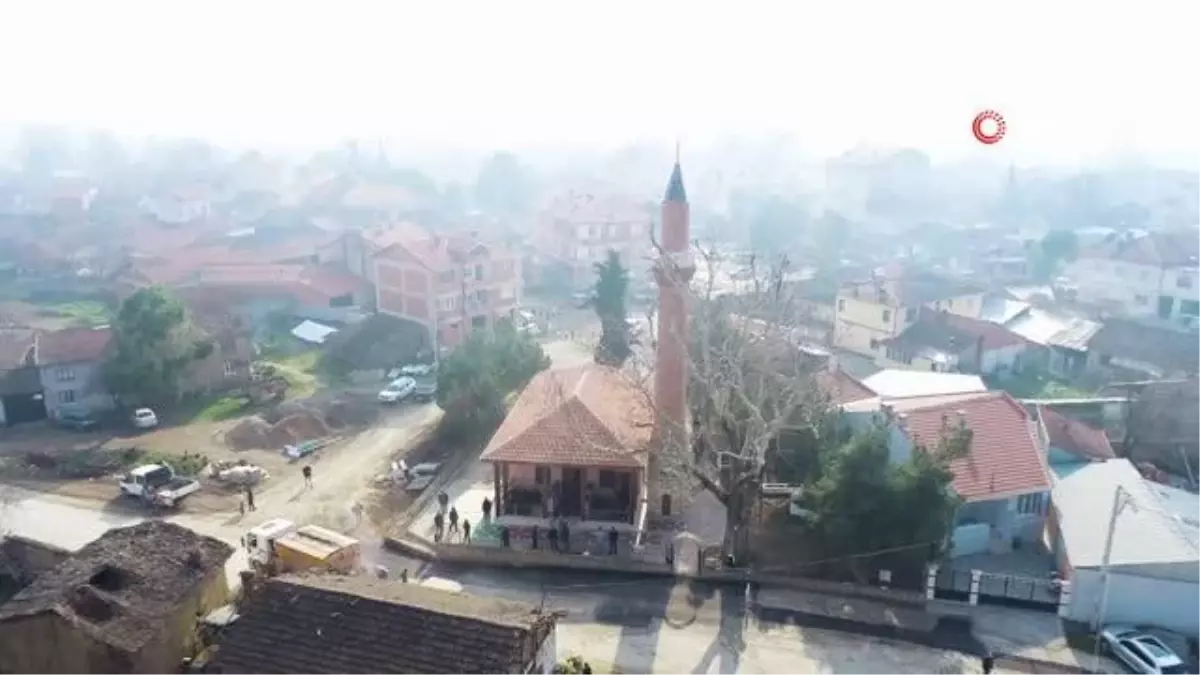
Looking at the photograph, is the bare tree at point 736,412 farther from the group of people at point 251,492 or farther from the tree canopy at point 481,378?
the group of people at point 251,492

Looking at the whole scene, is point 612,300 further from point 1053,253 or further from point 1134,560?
point 1053,253

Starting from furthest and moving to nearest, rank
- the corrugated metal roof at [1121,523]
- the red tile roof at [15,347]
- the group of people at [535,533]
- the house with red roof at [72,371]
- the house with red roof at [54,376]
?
the red tile roof at [15,347] < the house with red roof at [72,371] < the house with red roof at [54,376] < the group of people at [535,533] < the corrugated metal roof at [1121,523]

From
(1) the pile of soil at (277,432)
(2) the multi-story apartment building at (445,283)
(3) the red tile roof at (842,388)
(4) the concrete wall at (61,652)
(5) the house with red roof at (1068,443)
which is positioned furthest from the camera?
(2) the multi-story apartment building at (445,283)

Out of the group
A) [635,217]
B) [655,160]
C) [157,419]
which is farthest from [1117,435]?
[655,160]

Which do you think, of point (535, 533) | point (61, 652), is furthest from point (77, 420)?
point (535, 533)

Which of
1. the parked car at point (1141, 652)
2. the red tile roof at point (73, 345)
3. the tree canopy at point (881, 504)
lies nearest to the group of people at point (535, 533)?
the tree canopy at point (881, 504)

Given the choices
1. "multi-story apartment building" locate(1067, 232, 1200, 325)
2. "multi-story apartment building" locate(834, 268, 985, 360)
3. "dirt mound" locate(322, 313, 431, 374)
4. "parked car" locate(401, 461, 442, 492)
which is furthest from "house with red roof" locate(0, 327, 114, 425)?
"multi-story apartment building" locate(1067, 232, 1200, 325)
